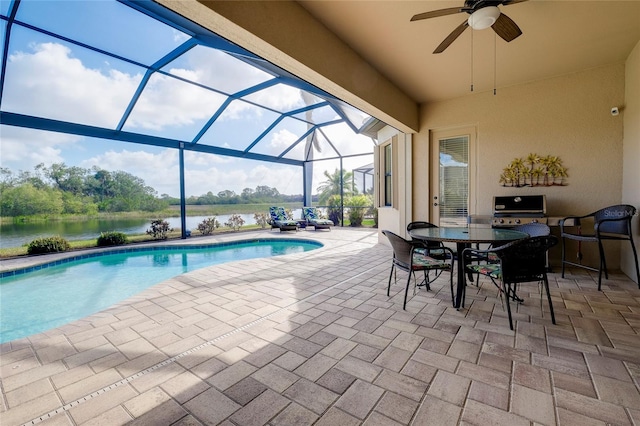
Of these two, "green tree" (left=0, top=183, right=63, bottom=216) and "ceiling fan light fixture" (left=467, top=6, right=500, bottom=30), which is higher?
"ceiling fan light fixture" (left=467, top=6, right=500, bottom=30)

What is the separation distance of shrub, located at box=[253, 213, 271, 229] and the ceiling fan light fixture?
8.59m

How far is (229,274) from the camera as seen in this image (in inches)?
156

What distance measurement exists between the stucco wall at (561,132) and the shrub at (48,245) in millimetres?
8554

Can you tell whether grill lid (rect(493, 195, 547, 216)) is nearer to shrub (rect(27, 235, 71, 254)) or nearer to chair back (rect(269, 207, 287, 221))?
chair back (rect(269, 207, 287, 221))

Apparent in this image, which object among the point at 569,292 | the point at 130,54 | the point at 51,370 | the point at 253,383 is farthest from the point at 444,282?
the point at 130,54

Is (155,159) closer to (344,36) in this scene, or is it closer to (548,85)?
(344,36)

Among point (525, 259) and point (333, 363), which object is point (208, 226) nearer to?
point (333, 363)

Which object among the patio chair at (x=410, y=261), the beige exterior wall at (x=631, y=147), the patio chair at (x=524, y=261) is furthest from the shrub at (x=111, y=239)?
the beige exterior wall at (x=631, y=147)

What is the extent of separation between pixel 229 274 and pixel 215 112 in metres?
4.92

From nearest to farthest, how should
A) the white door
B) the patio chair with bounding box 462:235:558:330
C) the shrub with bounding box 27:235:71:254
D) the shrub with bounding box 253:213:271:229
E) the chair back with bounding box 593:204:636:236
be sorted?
1. the patio chair with bounding box 462:235:558:330
2. the chair back with bounding box 593:204:636:236
3. the white door
4. the shrub with bounding box 27:235:71:254
5. the shrub with bounding box 253:213:271:229

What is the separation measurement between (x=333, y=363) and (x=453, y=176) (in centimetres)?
440

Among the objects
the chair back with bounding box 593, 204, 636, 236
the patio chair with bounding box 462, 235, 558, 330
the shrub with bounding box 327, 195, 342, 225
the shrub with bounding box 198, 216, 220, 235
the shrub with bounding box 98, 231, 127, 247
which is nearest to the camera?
the patio chair with bounding box 462, 235, 558, 330

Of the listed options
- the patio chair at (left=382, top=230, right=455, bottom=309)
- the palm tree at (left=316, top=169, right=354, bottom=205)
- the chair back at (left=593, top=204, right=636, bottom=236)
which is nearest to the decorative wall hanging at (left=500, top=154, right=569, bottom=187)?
the chair back at (left=593, top=204, right=636, bottom=236)

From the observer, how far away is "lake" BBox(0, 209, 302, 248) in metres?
5.74
